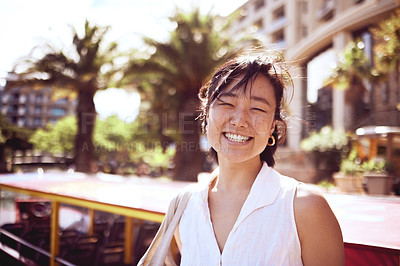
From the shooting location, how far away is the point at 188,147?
1285 cm

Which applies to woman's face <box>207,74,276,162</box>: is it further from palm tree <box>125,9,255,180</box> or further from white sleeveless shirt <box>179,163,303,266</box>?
palm tree <box>125,9,255,180</box>

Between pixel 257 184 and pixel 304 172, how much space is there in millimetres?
15386

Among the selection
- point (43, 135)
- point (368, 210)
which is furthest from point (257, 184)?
point (43, 135)

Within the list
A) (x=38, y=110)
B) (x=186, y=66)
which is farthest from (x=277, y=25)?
(x=38, y=110)

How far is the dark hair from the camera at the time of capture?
1558mm

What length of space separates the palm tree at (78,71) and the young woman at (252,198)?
42.8 feet

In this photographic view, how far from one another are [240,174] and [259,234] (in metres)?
0.33

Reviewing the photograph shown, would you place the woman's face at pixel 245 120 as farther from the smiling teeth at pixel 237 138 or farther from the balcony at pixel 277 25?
the balcony at pixel 277 25

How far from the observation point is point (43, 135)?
44562 mm

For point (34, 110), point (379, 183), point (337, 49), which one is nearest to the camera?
point (379, 183)

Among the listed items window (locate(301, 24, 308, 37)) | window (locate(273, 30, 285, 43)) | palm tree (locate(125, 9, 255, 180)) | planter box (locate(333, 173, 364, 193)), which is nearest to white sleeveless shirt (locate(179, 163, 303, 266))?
palm tree (locate(125, 9, 255, 180))

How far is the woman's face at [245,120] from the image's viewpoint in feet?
4.97

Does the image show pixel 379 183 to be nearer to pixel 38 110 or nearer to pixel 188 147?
pixel 188 147

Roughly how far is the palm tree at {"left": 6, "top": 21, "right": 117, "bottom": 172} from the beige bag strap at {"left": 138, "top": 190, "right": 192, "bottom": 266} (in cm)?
1287
